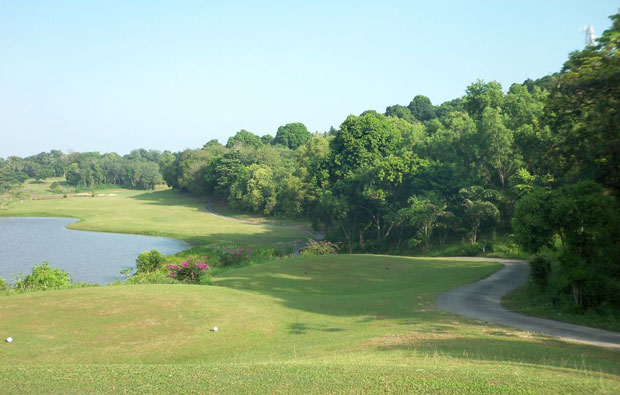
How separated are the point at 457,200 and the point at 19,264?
42496 millimetres

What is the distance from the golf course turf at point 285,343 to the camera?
8.09 metres

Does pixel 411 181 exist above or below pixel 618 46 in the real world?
below

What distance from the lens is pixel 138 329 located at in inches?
622

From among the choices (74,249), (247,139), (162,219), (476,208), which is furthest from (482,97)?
(247,139)

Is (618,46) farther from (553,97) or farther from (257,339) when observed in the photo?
(257,339)

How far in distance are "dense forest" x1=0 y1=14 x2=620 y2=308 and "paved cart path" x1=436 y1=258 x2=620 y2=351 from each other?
233cm

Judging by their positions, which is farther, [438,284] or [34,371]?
[438,284]

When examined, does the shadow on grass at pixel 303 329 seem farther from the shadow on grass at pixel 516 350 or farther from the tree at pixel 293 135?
the tree at pixel 293 135

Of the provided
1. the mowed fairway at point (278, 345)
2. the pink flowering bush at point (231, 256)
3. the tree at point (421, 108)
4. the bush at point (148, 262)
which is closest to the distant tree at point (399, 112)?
the tree at point (421, 108)

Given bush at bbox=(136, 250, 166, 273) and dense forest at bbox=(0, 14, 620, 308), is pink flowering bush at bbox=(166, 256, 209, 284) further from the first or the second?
dense forest at bbox=(0, 14, 620, 308)

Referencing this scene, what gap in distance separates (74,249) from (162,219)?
31.8 m

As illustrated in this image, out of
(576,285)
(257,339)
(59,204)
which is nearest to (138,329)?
(257,339)

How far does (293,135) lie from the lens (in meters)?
160

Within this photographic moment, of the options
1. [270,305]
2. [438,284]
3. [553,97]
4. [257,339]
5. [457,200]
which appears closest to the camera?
[257,339]
